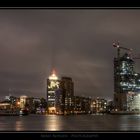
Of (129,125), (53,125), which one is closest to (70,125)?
(53,125)

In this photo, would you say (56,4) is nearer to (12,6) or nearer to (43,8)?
(43,8)

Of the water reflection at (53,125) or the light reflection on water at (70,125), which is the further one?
the water reflection at (53,125)

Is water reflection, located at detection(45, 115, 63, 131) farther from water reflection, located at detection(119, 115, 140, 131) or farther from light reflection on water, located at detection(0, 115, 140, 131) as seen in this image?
water reflection, located at detection(119, 115, 140, 131)

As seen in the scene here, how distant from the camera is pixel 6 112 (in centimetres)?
7219

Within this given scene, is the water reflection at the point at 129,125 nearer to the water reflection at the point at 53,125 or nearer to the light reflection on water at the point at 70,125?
the light reflection on water at the point at 70,125

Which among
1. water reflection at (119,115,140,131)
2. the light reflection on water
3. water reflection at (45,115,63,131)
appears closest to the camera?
the light reflection on water

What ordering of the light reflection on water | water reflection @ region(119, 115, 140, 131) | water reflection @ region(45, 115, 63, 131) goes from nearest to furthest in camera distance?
the light reflection on water → water reflection @ region(119, 115, 140, 131) → water reflection @ region(45, 115, 63, 131)

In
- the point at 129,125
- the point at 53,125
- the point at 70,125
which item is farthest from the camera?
the point at 70,125

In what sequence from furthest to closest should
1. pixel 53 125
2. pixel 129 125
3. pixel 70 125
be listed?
pixel 70 125, pixel 129 125, pixel 53 125

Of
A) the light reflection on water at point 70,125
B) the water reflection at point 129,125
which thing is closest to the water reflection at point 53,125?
the light reflection on water at point 70,125

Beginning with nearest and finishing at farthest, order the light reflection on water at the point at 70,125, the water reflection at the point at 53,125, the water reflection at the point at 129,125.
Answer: the light reflection on water at the point at 70,125, the water reflection at the point at 129,125, the water reflection at the point at 53,125

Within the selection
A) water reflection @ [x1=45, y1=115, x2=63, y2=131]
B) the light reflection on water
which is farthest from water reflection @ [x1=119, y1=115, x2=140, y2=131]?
water reflection @ [x1=45, y1=115, x2=63, y2=131]

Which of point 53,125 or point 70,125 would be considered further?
point 70,125

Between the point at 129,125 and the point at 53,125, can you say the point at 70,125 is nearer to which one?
the point at 53,125
